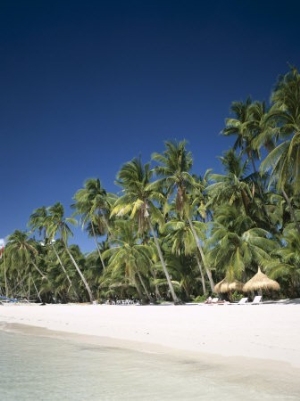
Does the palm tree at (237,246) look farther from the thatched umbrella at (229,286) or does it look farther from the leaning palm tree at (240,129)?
the leaning palm tree at (240,129)

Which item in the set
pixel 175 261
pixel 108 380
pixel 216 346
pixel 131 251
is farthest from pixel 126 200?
pixel 108 380

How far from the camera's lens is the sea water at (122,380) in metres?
5.32

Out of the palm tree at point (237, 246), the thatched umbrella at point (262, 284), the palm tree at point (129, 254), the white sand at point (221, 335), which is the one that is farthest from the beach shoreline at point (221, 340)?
the palm tree at point (129, 254)

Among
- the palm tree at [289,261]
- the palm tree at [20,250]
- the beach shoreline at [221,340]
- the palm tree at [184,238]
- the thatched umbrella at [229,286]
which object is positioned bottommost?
the beach shoreline at [221,340]

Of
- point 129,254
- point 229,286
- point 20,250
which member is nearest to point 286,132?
point 229,286

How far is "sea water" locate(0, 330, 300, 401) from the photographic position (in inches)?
209

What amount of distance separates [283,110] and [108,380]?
16213 millimetres

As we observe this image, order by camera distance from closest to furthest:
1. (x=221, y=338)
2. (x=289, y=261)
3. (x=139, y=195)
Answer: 1. (x=221, y=338)
2. (x=289, y=261)
3. (x=139, y=195)

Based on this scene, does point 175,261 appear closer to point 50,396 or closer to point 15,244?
point 50,396

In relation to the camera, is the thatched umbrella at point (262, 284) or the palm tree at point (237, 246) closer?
the thatched umbrella at point (262, 284)

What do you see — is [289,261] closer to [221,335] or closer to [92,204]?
[221,335]

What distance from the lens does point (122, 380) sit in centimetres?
643

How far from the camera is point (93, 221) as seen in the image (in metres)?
37.1

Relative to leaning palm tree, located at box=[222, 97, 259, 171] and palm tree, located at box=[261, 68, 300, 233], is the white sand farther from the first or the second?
leaning palm tree, located at box=[222, 97, 259, 171]
